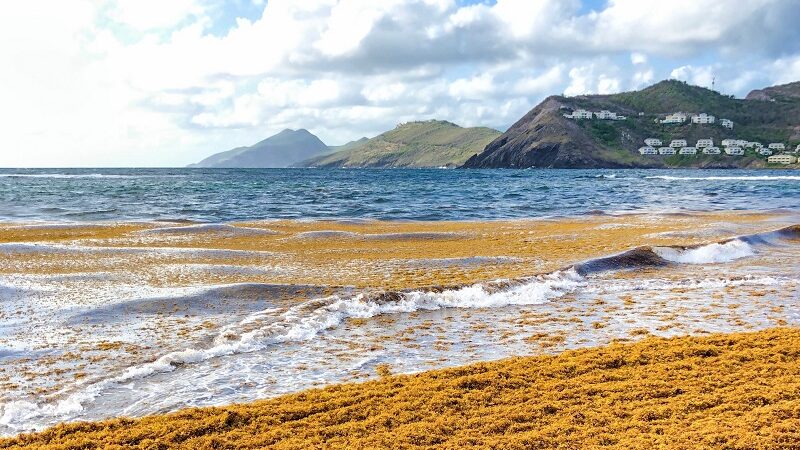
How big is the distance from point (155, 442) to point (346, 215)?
37.7 m

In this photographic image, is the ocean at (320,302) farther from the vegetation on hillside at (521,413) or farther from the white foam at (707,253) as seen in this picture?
the vegetation on hillside at (521,413)

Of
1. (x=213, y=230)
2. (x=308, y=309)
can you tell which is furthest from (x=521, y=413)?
(x=213, y=230)

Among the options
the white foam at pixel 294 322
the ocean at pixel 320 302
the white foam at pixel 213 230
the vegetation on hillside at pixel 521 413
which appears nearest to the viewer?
the vegetation on hillside at pixel 521 413

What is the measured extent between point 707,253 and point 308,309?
16.2 meters

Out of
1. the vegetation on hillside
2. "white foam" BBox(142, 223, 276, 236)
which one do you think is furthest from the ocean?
the vegetation on hillside

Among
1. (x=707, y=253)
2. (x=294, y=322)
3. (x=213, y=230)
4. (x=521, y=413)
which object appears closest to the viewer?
(x=521, y=413)

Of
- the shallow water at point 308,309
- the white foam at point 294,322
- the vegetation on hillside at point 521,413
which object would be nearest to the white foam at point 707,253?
the shallow water at point 308,309

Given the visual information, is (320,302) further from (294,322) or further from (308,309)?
(294,322)

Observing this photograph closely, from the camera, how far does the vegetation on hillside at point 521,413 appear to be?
6.57 m

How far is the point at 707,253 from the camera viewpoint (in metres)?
22.2

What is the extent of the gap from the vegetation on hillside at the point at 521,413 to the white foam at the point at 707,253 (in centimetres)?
1285

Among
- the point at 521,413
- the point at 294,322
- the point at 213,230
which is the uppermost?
the point at 213,230

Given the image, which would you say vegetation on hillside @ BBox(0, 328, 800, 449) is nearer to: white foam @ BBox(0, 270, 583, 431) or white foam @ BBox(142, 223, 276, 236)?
white foam @ BBox(0, 270, 583, 431)

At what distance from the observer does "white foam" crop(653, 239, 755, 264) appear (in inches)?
838
